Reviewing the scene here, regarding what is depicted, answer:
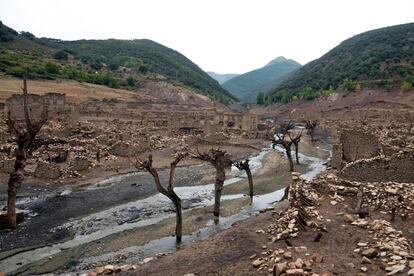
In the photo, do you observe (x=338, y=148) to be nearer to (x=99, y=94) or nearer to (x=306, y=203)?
(x=306, y=203)

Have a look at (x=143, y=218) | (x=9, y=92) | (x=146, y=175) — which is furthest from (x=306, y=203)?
(x=9, y=92)

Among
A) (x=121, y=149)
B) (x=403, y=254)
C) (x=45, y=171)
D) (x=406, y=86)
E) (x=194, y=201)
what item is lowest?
(x=194, y=201)

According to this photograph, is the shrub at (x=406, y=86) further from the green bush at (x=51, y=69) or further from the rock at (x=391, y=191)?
the rock at (x=391, y=191)

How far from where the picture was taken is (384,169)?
815 inches

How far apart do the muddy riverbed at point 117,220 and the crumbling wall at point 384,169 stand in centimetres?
626

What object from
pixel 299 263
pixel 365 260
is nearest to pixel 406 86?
pixel 365 260

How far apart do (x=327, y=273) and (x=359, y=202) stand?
239 inches

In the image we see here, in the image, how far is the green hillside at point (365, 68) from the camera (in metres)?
117

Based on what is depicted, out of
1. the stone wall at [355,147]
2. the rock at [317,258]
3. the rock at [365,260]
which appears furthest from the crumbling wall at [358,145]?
the rock at [317,258]

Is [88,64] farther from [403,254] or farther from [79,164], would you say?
[403,254]

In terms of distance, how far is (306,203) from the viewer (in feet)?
56.6

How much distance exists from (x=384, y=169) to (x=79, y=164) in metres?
23.4

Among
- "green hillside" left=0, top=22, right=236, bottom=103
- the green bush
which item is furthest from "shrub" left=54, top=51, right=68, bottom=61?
the green bush

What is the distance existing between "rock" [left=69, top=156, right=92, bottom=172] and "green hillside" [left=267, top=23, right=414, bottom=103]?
88070mm
